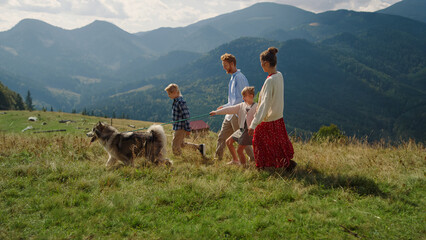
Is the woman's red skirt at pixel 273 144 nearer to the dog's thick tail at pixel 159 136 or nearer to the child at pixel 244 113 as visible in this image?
the child at pixel 244 113

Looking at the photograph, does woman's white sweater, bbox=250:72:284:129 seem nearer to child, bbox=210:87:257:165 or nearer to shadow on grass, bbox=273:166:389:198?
child, bbox=210:87:257:165

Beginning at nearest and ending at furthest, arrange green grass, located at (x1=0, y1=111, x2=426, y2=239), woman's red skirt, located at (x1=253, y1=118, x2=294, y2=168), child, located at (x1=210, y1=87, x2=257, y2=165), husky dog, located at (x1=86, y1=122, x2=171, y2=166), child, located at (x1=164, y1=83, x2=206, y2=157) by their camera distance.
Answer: green grass, located at (x1=0, y1=111, x2=426, y2=239), woman's red skirt, located at (x1=253, y1=118, x2=294, y2=168), child, located at (x1=210, y1=87, x2=257, y2=165), husky dog, located at (x1=86, y1=122, x2=171, y2=166), child, located at (x1=164, y1=83, x2=206, y2=157)

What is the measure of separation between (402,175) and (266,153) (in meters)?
3.07

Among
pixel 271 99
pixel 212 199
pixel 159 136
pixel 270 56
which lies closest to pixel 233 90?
pixel 271 99

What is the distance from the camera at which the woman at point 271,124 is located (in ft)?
20.2

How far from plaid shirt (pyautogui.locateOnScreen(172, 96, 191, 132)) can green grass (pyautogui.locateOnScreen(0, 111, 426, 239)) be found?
3.91 ft

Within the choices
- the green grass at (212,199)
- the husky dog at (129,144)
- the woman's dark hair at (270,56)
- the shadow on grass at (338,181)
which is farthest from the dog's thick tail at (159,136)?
the woman's dark hair at (270,56)

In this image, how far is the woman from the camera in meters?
6.16

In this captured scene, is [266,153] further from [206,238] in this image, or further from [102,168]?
[102,168]

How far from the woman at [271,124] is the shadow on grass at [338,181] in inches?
10.9

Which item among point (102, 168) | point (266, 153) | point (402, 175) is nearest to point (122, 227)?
point (102, 168)

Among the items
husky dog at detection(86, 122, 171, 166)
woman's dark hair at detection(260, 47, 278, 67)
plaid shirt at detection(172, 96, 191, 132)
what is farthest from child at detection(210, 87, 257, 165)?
husky dog at detection(86, 122, 171, 166)

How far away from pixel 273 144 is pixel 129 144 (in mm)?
3691

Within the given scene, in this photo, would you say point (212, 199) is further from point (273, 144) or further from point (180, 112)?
point (180, 112)
